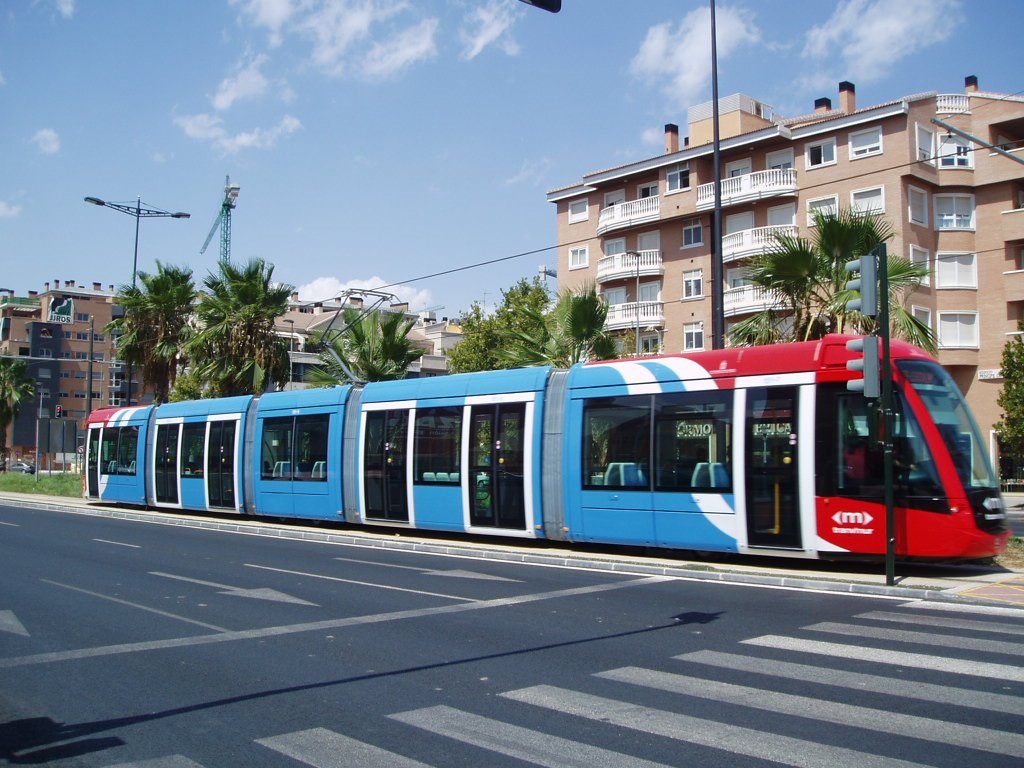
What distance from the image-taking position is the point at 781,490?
530 inches

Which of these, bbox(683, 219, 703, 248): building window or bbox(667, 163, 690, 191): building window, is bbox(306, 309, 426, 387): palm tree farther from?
bbox(667, 163, 690, 191): building window

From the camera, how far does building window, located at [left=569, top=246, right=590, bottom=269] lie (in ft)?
169

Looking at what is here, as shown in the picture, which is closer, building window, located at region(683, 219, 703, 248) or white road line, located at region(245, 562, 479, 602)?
white road line, located at region(245, 562, 479, 602)

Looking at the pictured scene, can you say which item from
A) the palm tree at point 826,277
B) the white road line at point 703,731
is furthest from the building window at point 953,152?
the white road line at point 703,731

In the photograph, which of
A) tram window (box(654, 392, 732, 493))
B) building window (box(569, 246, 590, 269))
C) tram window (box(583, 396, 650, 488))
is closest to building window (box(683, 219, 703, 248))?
building window (box(569, 246, 590, 269))

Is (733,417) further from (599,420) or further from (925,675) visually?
(925,675)

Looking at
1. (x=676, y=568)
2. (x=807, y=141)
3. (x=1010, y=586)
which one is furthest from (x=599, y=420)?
(x=807, y=141)

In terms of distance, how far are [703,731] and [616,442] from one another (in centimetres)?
960

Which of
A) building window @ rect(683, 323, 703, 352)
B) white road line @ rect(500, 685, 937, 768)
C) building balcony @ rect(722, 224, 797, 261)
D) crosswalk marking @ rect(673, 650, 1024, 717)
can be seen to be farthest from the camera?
building window @ rect(683, 323, 703, 352)

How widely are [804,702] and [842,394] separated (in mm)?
7283

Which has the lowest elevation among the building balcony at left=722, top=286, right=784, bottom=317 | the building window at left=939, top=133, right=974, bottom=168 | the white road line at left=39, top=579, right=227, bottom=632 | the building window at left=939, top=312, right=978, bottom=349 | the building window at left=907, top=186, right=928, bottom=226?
the white road line at left=39, top=579, right=227, bottom=632

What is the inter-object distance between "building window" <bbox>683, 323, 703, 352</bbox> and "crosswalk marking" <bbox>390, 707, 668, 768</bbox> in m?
40.3

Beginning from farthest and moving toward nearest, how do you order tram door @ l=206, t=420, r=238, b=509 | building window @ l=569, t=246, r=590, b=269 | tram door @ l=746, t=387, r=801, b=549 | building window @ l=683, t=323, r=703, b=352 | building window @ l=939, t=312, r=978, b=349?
building window @ l=569, t=246, r=590, b=269, building window @ l=683, t=323, r=703, b=352, building window @ l=939, t=312, r=978, b=349, tram door @ l=206, t=420, r=238, b=509, tram door @ l=746, t=387, r=801, b=549

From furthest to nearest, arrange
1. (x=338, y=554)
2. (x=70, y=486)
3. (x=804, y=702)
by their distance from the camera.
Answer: (x=70, y=486) < (x=338, y=554) < (x=804, y=702)
